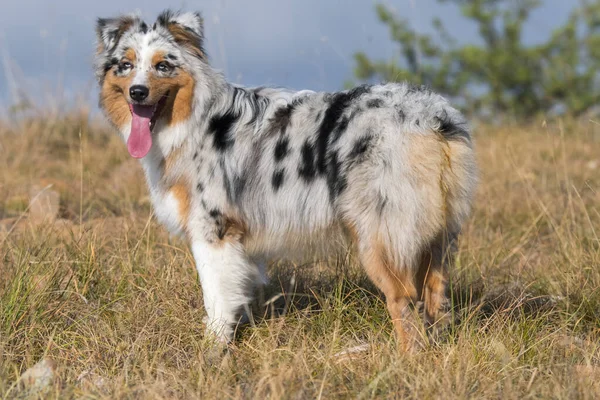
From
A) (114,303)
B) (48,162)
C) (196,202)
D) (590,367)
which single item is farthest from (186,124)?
(48,162)

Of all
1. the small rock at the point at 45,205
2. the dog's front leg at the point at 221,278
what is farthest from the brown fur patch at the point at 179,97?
the small rock at the point at 45,205

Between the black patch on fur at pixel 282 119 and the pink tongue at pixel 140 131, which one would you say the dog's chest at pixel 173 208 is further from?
the black patch on fur at pixel 282 119

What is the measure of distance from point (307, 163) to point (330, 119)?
27cm

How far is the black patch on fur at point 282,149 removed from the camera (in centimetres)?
414

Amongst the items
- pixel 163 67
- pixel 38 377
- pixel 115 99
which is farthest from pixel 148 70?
pixel 38 377

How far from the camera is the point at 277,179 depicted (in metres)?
4.14

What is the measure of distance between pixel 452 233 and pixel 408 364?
0.83 metres

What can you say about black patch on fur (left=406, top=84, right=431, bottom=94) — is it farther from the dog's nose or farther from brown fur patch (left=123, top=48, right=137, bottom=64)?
brown fur patch (left=123, top=48, right=137, bottom=64)

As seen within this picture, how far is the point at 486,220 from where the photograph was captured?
6.83 metres

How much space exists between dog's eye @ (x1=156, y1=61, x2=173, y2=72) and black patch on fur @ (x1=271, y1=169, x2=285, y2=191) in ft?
2.89

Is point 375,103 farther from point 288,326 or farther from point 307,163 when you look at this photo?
point 288,326

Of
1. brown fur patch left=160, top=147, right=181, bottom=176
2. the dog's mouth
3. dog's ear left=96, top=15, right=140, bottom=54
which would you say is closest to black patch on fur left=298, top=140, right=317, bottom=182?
brown fur patch left=160, top=147, right=181, bottom=176

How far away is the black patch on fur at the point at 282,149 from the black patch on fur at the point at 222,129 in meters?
0.29

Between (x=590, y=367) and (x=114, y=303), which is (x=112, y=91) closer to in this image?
(x=114, y=303)
